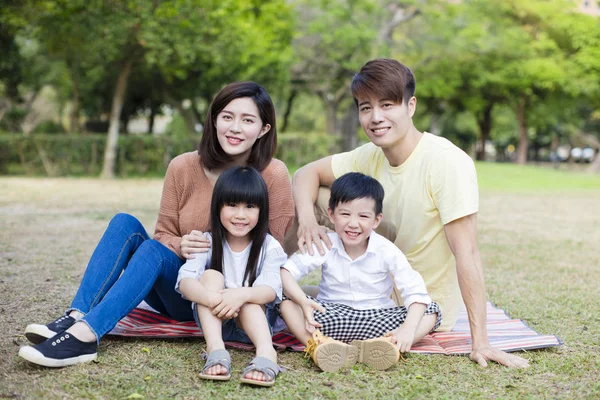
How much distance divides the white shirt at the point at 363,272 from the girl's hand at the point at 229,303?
0.37 metres

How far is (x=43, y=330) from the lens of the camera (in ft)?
9.72

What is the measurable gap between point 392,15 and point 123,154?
478 inches

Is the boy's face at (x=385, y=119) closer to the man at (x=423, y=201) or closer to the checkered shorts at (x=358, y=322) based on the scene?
the man at (x=423, y=201)

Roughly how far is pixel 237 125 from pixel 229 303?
100cm

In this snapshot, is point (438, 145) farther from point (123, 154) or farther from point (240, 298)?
point (123, 154)

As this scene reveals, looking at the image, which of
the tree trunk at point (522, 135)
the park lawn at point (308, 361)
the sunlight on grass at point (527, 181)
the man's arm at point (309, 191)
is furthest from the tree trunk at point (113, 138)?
the tree trunk at point (522, 135)

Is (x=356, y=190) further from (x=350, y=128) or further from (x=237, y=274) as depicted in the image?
(x=350, y=128)

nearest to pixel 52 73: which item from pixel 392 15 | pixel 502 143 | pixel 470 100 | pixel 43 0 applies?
pixel 43 0

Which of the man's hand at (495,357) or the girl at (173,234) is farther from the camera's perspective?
the man's hand at (495,357)

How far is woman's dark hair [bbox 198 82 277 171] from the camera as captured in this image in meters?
3.41

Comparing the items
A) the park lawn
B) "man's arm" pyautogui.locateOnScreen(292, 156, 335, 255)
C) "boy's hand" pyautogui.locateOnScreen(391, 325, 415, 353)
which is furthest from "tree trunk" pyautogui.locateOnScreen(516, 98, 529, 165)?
"boy's hand" pyautogui.locateOnScreen(391, 325, 415, 353)

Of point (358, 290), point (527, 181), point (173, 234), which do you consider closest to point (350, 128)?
point (527, 181)

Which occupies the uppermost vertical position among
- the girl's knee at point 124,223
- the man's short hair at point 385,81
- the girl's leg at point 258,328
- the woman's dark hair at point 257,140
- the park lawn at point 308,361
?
the man's short hair at point 385,81

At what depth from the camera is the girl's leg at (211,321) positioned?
9.70 ft
